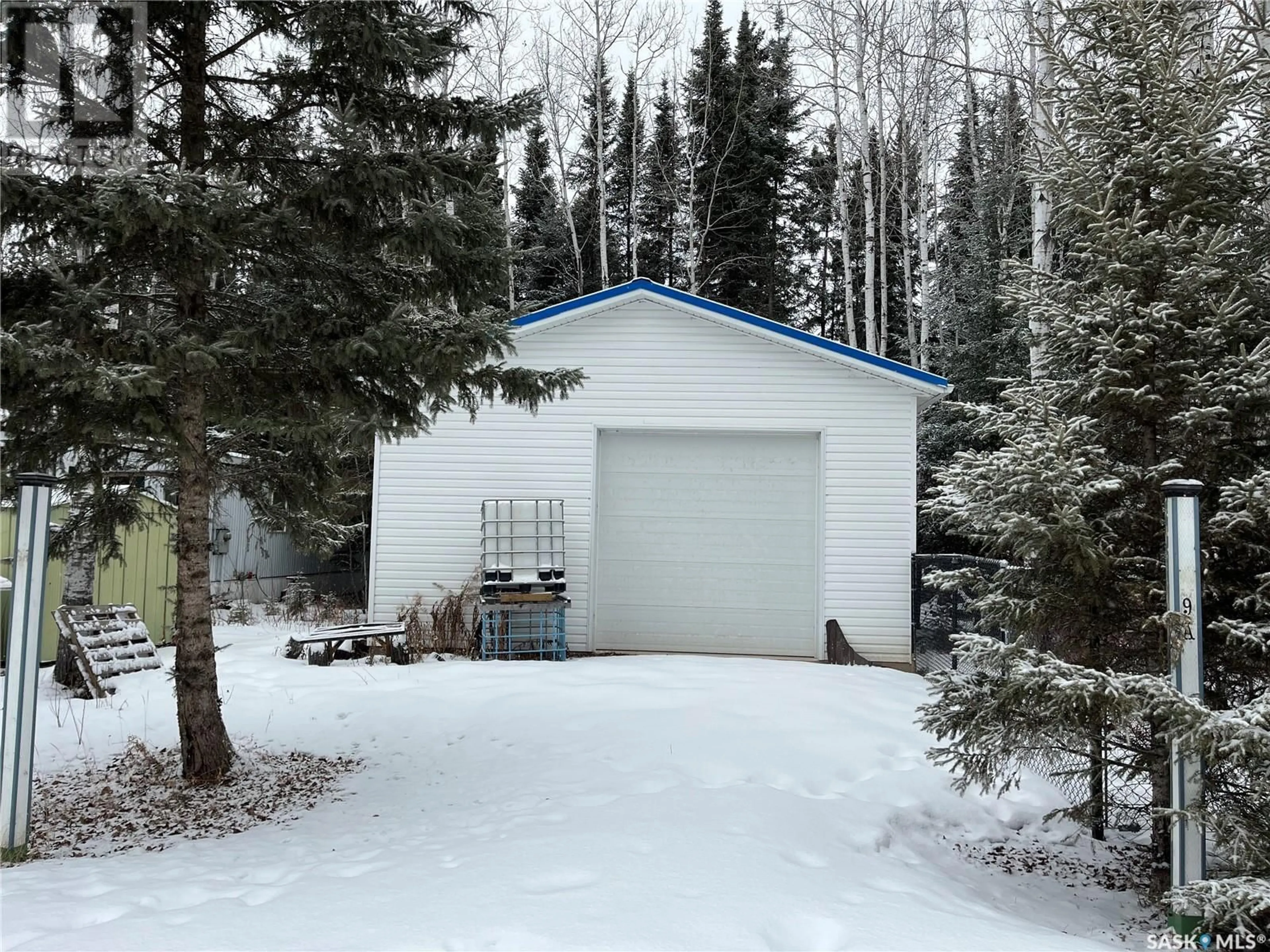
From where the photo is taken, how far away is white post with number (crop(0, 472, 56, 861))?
3662 millimetres

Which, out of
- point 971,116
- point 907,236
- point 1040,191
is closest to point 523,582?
point 1040,191

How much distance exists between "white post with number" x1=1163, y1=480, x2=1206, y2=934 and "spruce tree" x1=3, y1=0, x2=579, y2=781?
2941 mm

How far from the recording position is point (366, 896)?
3.05m

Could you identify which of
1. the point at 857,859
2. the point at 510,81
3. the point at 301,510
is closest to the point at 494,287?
the point at 301,510

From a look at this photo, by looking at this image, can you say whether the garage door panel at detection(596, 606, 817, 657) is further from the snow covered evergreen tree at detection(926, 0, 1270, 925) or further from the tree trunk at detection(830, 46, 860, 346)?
the tree trunk at detection(830, 46, 860, 346)

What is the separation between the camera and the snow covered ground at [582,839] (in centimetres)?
275

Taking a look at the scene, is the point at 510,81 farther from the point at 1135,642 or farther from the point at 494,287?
the point at 1135,642

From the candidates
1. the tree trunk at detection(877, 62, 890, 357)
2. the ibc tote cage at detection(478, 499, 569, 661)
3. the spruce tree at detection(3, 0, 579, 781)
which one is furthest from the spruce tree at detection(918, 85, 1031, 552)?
the spruce tree at detection(3, 0, 579, 781)

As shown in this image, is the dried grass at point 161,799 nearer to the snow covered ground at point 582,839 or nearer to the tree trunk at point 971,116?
the snow covered ground at point 582,839

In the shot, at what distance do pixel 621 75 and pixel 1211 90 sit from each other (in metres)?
18.4

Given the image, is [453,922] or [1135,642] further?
[1135,642]

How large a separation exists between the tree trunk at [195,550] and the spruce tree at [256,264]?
0.04 ft

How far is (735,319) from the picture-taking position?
9.37 meters

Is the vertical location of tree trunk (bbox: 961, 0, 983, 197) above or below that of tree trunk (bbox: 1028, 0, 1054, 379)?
above
